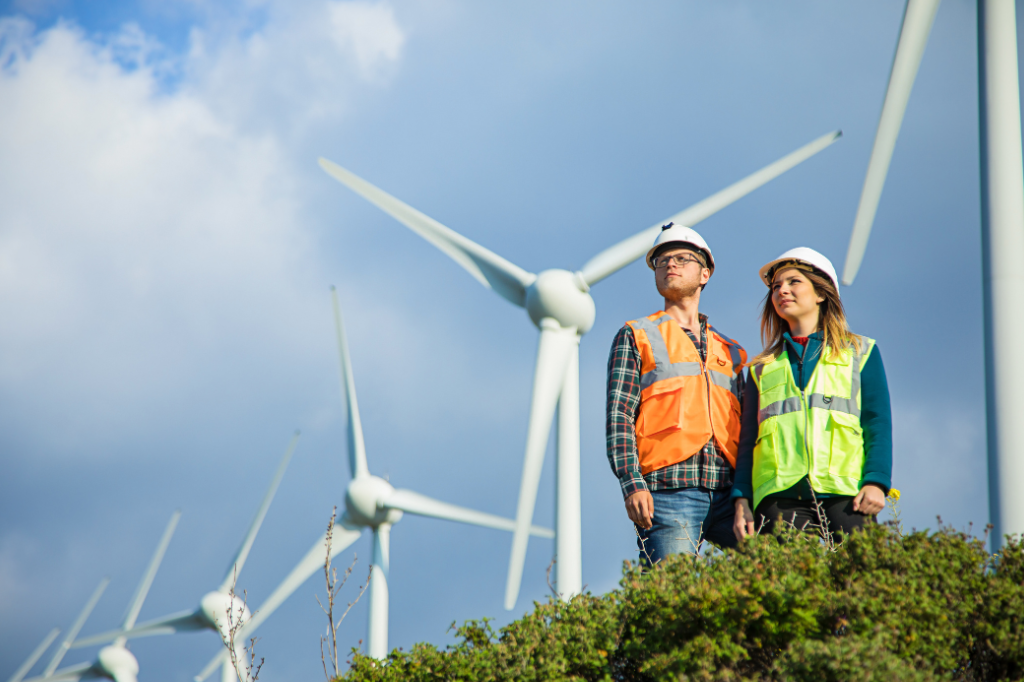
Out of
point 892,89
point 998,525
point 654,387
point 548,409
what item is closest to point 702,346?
point 654,387

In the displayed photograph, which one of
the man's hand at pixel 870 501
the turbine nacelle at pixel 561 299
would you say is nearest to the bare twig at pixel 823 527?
the man's hand at pixel 870 501

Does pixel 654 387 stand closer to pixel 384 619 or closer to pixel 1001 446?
pixel 1001 446

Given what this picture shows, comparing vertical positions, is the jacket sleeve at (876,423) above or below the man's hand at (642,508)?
above

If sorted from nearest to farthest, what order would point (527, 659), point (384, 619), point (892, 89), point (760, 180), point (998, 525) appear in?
point (527, 659)
point (998, 525)
point (892, 89)
point (760, 180)
point (384, 619)

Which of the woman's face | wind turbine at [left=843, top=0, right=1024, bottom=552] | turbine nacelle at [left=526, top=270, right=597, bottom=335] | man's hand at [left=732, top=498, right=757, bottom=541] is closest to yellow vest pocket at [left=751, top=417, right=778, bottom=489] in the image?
man's hand at [left=732, top=498, right=757, bottom=541]

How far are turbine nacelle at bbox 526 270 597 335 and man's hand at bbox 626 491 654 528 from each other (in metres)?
11.7

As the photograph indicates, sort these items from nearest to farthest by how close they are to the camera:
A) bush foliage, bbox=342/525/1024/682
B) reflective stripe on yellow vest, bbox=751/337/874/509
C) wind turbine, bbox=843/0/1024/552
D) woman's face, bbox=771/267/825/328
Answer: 1. bush foliage, bbox=342/525/1024/682
2. reflective stripe on yellow vest, bbox=751/337/874/509
3. woman's face, bbox=771/267/825/328
4. wind turbine, bbox=843/0/1024/552

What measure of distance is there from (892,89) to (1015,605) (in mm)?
6624

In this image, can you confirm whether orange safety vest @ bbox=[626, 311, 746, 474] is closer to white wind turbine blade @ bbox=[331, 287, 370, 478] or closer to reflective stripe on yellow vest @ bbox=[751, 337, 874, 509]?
reflective stripe on yellow vest @ bbox=[751, 337, 874, 509]

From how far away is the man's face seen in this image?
6.66 m

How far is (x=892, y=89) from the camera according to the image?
31.8ft

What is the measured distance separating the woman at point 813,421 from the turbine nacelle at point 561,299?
11225 millimetres

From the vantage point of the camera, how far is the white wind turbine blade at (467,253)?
18.0 meters

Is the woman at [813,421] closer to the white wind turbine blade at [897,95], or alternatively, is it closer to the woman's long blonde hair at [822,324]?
the woman's long blonde hair at [822,324]
